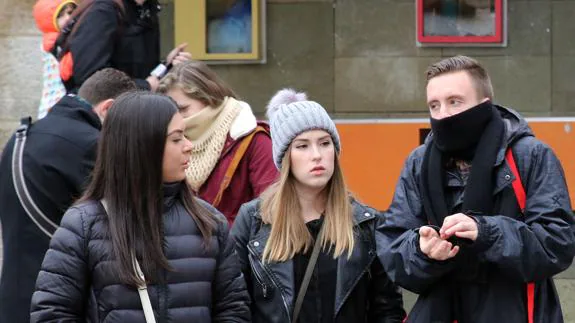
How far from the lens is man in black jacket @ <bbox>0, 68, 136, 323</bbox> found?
17.6 feet

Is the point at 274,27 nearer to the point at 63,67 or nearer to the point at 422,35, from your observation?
the point at 422,35

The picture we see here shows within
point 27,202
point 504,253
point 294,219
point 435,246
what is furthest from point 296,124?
point 27,202

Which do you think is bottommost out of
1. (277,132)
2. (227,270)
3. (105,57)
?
(227,270)

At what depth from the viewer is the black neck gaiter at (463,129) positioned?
171 inches

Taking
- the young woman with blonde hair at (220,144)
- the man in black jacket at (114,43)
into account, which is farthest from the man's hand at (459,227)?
the man in black jacket at (114,43)

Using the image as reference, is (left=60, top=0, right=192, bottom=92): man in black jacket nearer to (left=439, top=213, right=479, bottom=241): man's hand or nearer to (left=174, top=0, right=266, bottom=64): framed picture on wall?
(left=174, top=0, right=266, bottom=64): framed picture on wall

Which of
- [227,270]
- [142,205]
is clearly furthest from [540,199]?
[142,205]

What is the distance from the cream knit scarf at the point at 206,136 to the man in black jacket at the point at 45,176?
0.40 m

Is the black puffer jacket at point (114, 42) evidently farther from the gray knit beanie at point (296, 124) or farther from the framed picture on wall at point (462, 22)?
the framed picture on wall at point (462, 22)

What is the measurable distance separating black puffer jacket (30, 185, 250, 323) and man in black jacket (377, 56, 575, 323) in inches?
30.3

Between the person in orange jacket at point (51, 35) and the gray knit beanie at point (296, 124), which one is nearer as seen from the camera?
the gray knit beanie at point (296, 124)

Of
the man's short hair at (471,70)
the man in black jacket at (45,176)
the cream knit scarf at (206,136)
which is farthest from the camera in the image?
the cream knit scarf at (206,136)

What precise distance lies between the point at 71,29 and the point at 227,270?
2.90 meters

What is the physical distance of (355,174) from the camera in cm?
804
